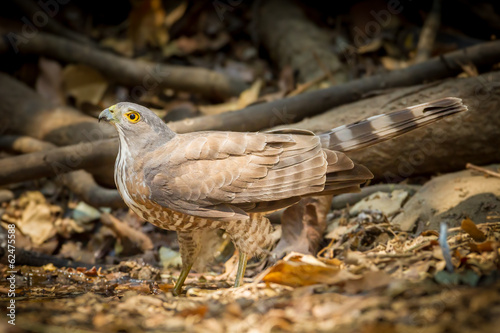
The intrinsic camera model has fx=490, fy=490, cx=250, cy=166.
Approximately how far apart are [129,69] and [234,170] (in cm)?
434

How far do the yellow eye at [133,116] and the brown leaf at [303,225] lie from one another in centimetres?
154

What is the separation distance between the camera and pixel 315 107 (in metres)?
5.52

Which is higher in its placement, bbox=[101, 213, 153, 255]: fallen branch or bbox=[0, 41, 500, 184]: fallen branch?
bbox=[0, 41, 500, 184]: fallen branch

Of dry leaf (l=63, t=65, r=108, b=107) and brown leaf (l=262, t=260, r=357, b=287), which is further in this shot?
dry leaf (l=63, t=65, r=108, b=107)

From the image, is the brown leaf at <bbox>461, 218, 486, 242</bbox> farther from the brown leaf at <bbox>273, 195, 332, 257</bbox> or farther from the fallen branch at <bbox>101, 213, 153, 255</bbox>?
the fallen branch at <bbox>101, 213, 153, 255</bbox>

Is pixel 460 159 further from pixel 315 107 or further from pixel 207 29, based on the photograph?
pixel 207 29

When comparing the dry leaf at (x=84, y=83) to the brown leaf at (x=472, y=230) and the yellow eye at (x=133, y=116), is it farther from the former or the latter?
the brown leaf at (x=472, y=230)

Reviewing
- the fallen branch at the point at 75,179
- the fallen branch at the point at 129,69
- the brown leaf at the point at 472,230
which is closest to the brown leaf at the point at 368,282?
the brown leaf at the point at 472,230

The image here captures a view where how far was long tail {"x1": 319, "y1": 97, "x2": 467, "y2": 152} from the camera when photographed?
3.51 m

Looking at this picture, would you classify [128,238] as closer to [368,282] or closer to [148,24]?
[368,282]

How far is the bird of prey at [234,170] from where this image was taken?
134 inches

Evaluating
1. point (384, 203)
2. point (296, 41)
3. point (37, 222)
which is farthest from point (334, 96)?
point (37, 222)

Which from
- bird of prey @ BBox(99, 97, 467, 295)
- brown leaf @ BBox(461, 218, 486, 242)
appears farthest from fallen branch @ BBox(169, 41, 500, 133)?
brown leaf @ BBox(461, 218, 486, 242)

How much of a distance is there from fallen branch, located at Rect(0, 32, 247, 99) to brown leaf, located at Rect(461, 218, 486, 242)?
4.41 m
